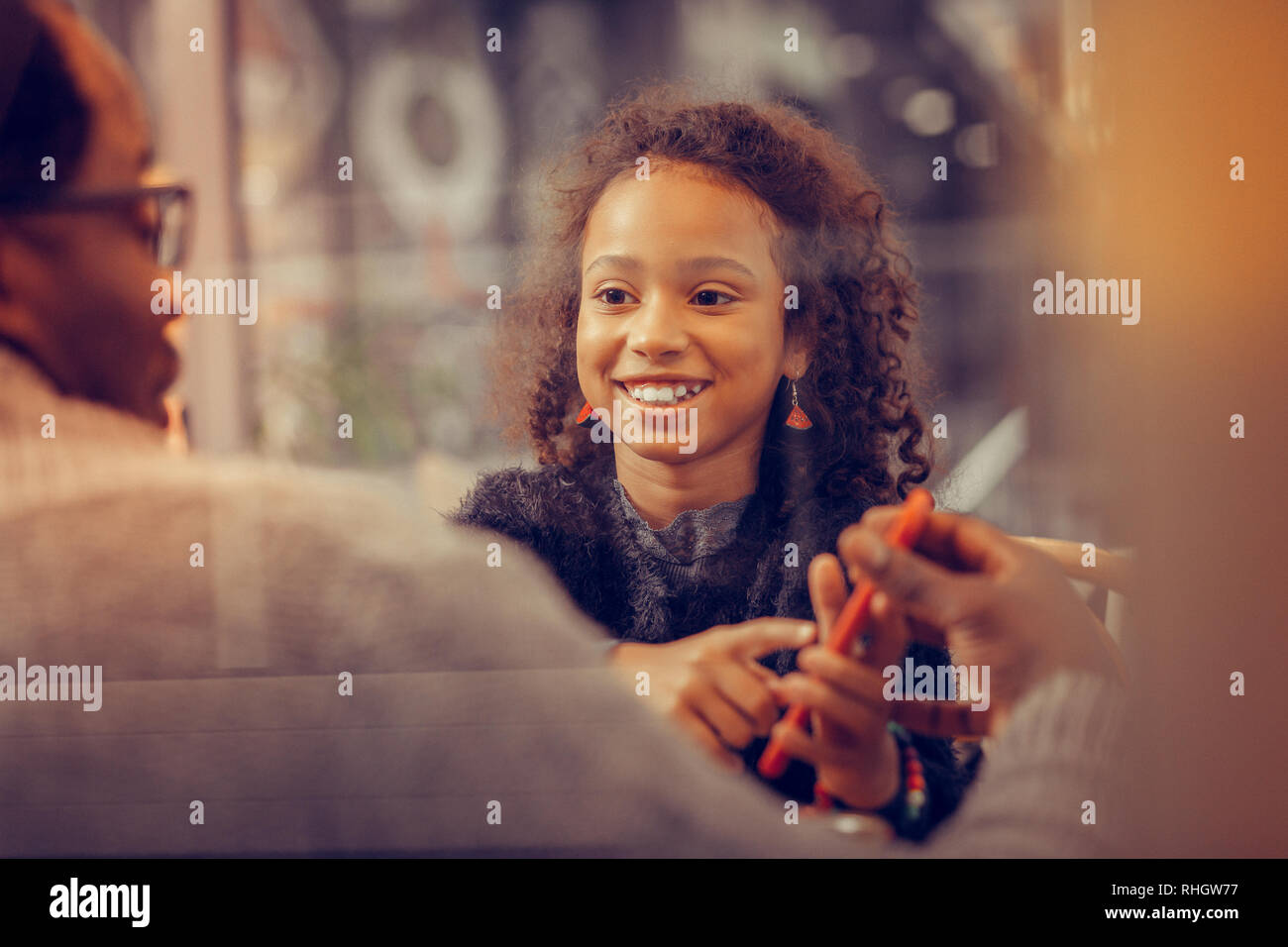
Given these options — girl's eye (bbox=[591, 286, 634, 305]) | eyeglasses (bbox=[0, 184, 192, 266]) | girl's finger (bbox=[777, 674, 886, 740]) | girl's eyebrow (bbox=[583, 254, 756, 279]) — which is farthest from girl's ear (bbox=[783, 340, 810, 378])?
eyeglasses (bbox=[0, 184, 192, 266])

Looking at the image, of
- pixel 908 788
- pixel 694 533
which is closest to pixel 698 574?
pixel 694 533

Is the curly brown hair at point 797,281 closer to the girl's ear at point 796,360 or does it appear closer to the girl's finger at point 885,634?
the girl's ear at point 796,360

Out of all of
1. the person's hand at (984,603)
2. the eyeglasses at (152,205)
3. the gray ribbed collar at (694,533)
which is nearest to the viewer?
the person's hand at (984,603)

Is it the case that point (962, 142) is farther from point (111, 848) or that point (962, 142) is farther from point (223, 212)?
point (111, 848)

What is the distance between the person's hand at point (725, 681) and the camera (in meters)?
1.95

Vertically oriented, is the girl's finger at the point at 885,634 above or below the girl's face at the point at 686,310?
below

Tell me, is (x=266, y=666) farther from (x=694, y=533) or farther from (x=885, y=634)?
(x=885, y=634)

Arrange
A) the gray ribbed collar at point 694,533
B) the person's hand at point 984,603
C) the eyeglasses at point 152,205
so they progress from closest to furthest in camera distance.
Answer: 1. the person's hand at point 984,603
2. the gray ribbed collar at point 694,533
3. the eyeglasses at point 152,205

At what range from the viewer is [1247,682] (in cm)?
204

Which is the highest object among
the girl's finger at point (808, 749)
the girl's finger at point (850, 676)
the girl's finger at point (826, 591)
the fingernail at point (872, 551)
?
the fingernail at point (872, 551)

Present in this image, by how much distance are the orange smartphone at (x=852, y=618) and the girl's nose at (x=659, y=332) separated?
21.5 inches

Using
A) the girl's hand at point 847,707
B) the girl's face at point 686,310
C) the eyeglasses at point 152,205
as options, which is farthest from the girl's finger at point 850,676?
the eyeglasses at point 152,205

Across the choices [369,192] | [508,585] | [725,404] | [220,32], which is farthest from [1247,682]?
[220,32]
